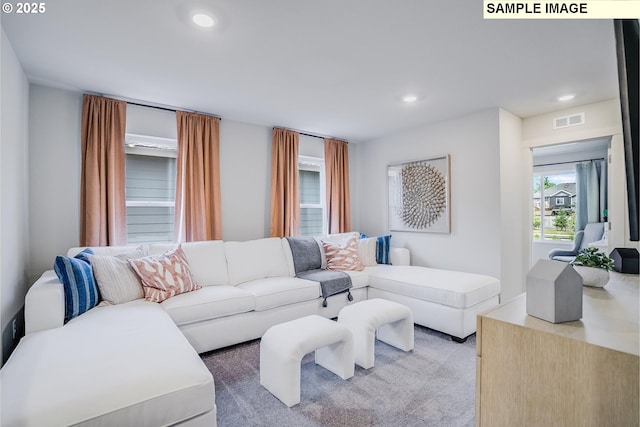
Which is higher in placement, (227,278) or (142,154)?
(142,154)

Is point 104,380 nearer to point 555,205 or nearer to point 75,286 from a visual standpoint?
point 75,286

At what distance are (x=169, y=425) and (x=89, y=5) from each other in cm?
223

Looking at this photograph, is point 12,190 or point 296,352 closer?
point 296,352

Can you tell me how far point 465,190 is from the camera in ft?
12.5

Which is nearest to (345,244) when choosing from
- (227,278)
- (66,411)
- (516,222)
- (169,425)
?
(227,278)

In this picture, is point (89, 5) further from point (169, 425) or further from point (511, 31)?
point (511, 31)

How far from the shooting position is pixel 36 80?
2.71m

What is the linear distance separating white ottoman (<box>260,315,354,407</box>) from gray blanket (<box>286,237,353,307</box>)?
1006 millimetres

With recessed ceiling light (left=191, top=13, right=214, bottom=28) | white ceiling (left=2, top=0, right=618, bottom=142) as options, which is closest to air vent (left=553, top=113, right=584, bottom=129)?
white ceiling (left=2, top=0, right=618, bottom=142)

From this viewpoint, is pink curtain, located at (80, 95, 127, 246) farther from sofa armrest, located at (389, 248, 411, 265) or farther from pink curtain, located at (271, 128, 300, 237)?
sofa armrest, located at (389, 248, 411, 265)

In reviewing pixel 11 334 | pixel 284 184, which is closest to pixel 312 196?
pixel 284 184

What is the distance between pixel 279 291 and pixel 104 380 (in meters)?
1.77

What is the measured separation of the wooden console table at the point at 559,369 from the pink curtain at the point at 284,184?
334 centimetres

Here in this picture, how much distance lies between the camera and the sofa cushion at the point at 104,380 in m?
1.16
